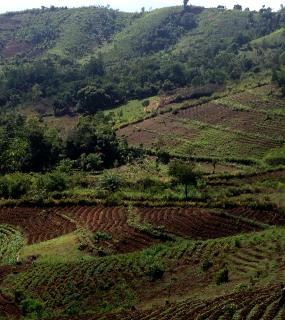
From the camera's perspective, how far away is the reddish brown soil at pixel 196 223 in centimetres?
4566

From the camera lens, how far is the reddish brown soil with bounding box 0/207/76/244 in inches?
1954

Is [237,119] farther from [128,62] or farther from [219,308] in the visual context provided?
[128,62]

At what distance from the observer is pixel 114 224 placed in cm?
4912

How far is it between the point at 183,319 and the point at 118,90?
10551 centimetres

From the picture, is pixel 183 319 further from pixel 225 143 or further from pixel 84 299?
pixel 225 143

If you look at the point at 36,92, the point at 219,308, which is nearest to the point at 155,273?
the point at 219,308

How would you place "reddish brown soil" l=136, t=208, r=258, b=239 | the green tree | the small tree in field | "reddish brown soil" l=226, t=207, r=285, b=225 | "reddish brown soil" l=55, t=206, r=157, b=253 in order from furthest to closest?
the green tree, the small tree in field, "reddish brown soil" l=226, t=207, r=285, b=225, "reddish brown soil" l=136, t=208, r=258, b=239, "reddish brown soil" l=55, t=206, r=157, b=253

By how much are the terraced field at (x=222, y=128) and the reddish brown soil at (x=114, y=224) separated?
93.5ft

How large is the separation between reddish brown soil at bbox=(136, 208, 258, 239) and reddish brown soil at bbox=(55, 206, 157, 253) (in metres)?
2.35

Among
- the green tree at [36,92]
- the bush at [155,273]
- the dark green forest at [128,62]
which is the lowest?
the bush at [155,273]

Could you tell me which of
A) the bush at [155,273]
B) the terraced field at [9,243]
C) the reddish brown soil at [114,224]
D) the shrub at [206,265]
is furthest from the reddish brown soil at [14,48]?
the shrub at [206,265]

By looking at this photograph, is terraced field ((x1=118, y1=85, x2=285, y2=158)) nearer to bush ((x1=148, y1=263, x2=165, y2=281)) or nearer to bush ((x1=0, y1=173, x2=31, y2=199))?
bush ((x1=0, y1=173, x2=31, y2=199))

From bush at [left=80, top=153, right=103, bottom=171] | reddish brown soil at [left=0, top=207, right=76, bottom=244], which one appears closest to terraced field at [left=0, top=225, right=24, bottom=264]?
reddish brown soil at [left=0, top=207, right=76, bottom=244]

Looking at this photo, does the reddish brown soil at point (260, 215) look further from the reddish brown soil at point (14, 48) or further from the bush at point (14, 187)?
the reddish brown soil at point (14, 48)
